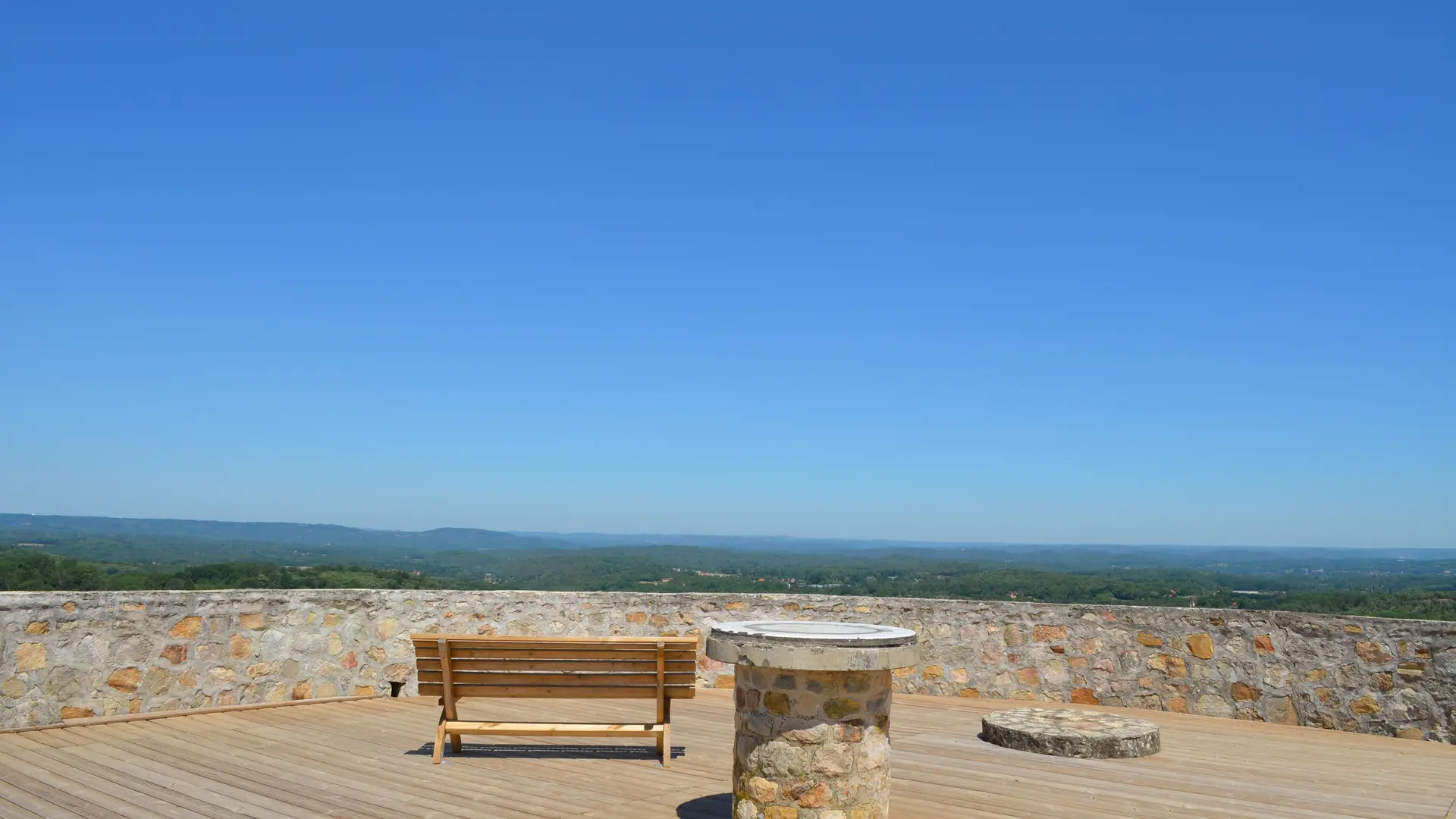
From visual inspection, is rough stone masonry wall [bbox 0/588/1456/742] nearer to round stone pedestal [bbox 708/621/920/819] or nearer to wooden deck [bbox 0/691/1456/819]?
wooden deck [bbox 0/691/1456/819]

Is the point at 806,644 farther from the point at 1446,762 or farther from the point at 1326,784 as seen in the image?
the point at 1446,762

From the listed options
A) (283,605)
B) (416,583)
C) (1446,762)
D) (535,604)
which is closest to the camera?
(1446,762)

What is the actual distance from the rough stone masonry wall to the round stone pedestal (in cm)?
424

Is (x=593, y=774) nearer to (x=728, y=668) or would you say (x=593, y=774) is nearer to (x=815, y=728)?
(x=815, y=728)

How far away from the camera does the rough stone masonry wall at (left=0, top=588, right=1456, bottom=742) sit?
7414mm

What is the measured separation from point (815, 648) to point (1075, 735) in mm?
3183

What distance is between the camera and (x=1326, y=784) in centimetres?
611

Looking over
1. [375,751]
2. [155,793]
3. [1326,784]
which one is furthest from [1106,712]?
[155,793]

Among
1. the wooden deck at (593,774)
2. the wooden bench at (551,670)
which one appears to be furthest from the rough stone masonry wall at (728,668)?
the wooden bench at (551,670)

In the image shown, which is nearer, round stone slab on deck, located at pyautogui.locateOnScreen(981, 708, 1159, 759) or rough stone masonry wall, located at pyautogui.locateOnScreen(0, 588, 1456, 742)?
round stone slab on deck, located at pyautogui.locateOnScreen(981, 708, 1159, 759)

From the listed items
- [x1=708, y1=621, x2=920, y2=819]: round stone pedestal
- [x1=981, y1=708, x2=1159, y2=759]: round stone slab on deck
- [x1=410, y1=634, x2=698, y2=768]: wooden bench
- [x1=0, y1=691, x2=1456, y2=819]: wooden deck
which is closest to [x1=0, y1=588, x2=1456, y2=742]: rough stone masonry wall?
[x1=0, y1=691, x2=1456, y2=819]: wooden deck

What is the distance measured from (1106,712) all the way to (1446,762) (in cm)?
216

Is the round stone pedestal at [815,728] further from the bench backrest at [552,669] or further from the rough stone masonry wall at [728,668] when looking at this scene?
the rough stone masonry wall at [728,668]

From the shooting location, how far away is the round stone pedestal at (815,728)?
15.0ft
